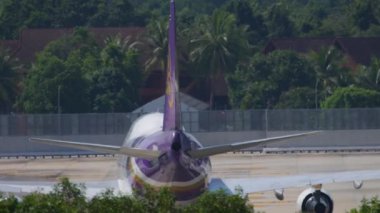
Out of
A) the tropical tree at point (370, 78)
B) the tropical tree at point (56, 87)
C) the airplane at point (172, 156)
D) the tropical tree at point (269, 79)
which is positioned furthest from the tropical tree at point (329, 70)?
the airplane at point (172, 156)

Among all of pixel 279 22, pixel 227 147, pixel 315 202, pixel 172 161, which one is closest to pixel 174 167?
pixel 172 161

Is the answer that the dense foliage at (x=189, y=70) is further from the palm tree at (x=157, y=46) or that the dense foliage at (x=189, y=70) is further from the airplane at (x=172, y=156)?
the airplane at (x=172, y=156)

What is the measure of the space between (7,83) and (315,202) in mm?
85520

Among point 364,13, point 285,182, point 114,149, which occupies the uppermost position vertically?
point 364,13

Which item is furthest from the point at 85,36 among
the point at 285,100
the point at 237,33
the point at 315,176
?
the point at 315,176

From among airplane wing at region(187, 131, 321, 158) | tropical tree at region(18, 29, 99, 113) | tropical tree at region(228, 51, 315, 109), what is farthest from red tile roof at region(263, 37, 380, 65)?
airplane wing at region(187, 131, 321, 158)

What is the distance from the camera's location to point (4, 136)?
99.7 m

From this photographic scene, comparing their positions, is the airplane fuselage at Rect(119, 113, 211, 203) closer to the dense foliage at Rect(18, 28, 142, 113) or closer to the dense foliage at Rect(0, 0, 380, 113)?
the dense foliage at Rect(18, 28, 142, 113)

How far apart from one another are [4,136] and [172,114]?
2185 inches

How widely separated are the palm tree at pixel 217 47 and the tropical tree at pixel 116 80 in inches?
238

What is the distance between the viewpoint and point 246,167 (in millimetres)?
83438

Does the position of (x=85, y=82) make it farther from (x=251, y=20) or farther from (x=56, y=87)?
(x=251, y=20)

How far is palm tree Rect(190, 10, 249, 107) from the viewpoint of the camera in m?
141

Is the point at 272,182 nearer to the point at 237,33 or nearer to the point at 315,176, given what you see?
the point at 315,176
